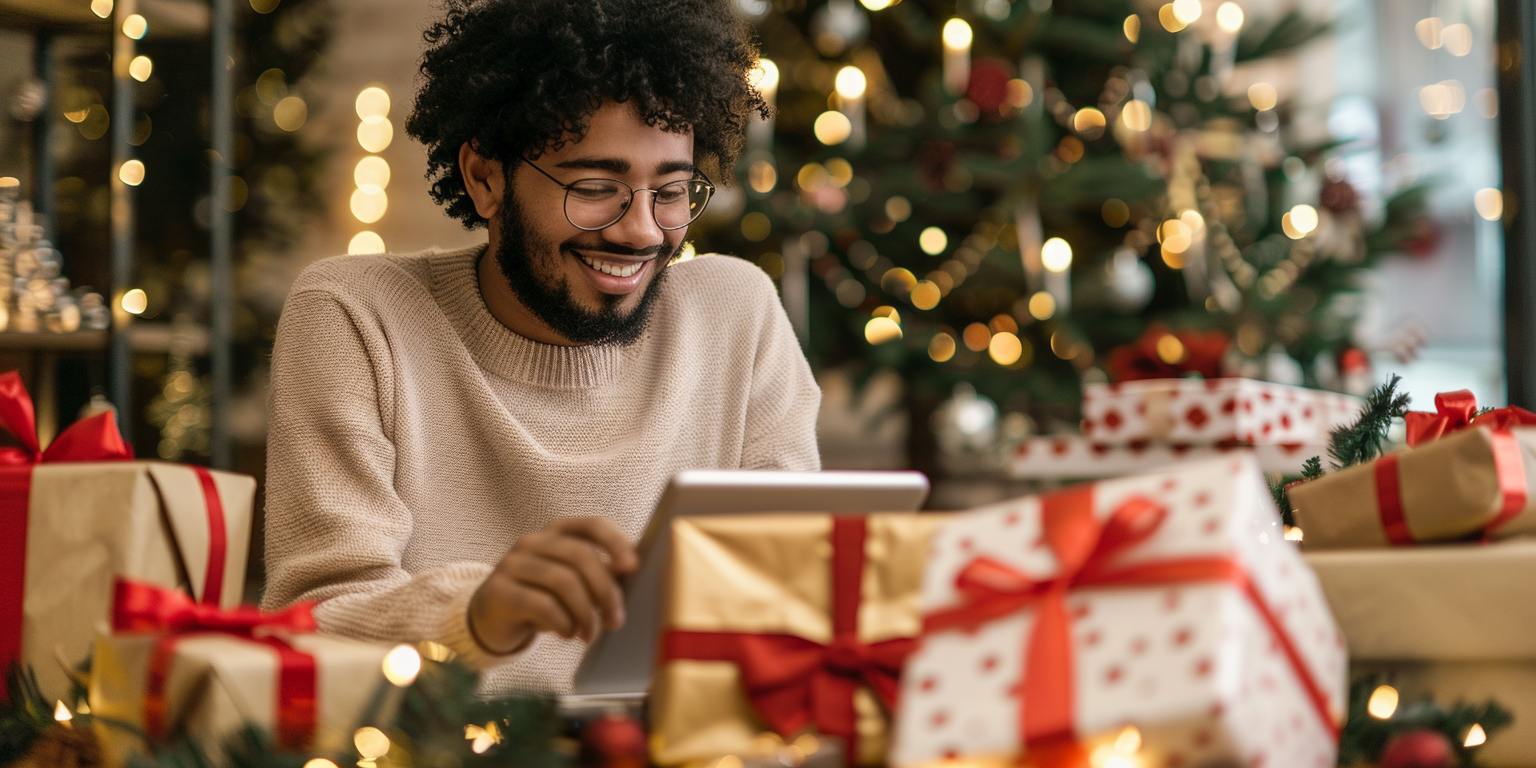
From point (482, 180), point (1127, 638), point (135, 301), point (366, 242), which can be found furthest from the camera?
point (366, 242)

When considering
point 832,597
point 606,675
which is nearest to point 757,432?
point 606,675

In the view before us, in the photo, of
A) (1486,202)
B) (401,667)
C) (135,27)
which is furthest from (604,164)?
(1486,202)

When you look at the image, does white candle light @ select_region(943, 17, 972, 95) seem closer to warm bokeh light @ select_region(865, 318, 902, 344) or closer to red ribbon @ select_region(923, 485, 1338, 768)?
warm bokeh light @ select_region(865, 318, 902, 344)

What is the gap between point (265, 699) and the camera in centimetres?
60

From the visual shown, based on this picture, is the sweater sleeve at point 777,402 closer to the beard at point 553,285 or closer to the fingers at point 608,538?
the beard at point 553,285

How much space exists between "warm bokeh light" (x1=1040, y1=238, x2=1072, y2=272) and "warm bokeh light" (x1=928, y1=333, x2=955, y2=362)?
0.28m

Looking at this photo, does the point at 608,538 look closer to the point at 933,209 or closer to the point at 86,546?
the point at 86,546

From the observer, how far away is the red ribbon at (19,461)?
31.3 inches

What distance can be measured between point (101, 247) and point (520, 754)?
207 cm

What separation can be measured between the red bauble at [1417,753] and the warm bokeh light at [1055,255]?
2247 millimetres

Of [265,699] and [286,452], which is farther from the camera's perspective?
[286,452]

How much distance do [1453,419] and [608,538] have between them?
25.3 inches

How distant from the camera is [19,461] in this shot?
34.3 inches

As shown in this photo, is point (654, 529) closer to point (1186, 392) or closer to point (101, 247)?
point (1186, 392)
